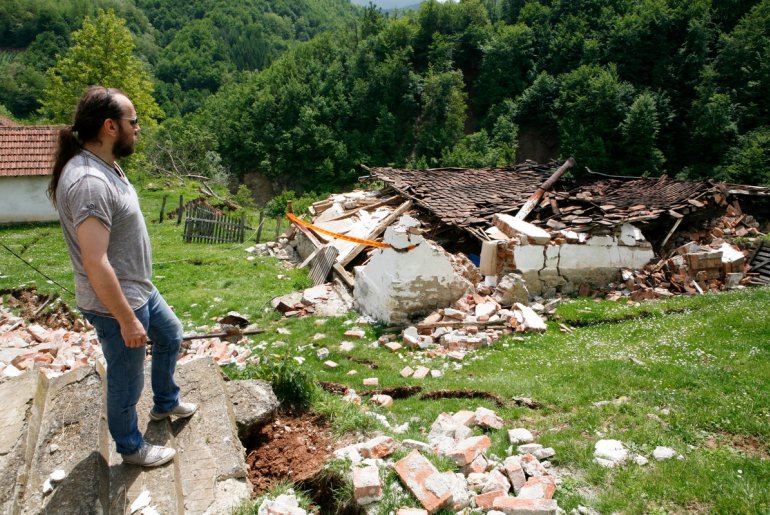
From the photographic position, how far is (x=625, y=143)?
36.0 m

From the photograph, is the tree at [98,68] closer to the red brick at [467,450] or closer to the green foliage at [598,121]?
the red brick at [467,450]

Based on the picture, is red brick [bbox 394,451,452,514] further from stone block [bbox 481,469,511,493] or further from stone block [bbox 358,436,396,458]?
stone block [bbox 481,469,511,493]

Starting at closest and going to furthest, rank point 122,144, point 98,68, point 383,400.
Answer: point 122,144 → point 383,400 → point 98,68

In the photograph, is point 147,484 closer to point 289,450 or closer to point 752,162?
point 289,450

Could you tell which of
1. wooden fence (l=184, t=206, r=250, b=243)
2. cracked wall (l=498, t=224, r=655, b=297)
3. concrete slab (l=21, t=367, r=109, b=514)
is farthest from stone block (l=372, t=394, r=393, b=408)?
wooden fence (l=184, t=206, r=250, b=243)

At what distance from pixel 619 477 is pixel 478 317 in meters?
4.94

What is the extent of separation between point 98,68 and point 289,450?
3169 cm

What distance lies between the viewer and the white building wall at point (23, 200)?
1828cm

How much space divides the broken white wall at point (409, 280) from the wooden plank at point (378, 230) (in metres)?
2.85

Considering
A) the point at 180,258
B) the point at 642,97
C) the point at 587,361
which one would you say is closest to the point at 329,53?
the point at 642,97

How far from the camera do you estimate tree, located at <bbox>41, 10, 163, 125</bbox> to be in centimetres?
2689

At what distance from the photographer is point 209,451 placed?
10.8 feet

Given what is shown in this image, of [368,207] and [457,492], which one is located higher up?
[368,207]

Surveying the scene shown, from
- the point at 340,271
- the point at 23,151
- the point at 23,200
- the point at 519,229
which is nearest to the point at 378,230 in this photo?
the point at 340,271
